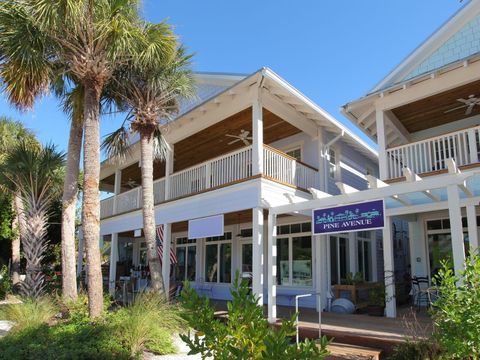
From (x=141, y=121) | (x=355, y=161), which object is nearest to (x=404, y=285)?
(x=355, y=161)

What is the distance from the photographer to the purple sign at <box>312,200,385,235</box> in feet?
25.1

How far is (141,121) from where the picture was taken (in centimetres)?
1114

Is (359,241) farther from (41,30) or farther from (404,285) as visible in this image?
(41,30)

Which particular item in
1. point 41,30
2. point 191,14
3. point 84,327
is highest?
point 191,14

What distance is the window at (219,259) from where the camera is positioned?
16031 millimetres

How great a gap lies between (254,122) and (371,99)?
3.35 m

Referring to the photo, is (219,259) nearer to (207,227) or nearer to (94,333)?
(207,227)

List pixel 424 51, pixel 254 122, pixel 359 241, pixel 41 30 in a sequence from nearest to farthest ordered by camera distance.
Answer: pixel 41 30
pixel 254 122
pixel 424 51
pixel 359 241

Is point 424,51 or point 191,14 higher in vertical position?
point 191,14

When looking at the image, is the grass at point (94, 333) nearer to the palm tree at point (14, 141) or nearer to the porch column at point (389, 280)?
the porch column at point (389, 280)

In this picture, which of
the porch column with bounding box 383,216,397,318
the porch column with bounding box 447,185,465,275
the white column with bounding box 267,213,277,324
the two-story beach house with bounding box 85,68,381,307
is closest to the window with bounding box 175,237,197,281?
the two-story beach house with bounding box 85,68,381,307

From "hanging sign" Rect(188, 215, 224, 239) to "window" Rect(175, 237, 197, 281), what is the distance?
5.70 meters

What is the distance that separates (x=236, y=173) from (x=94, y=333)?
18.6ft

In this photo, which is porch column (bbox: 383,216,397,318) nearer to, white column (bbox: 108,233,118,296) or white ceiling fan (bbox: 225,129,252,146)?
white ceiling fan (bbox: 225,129,252,146)
